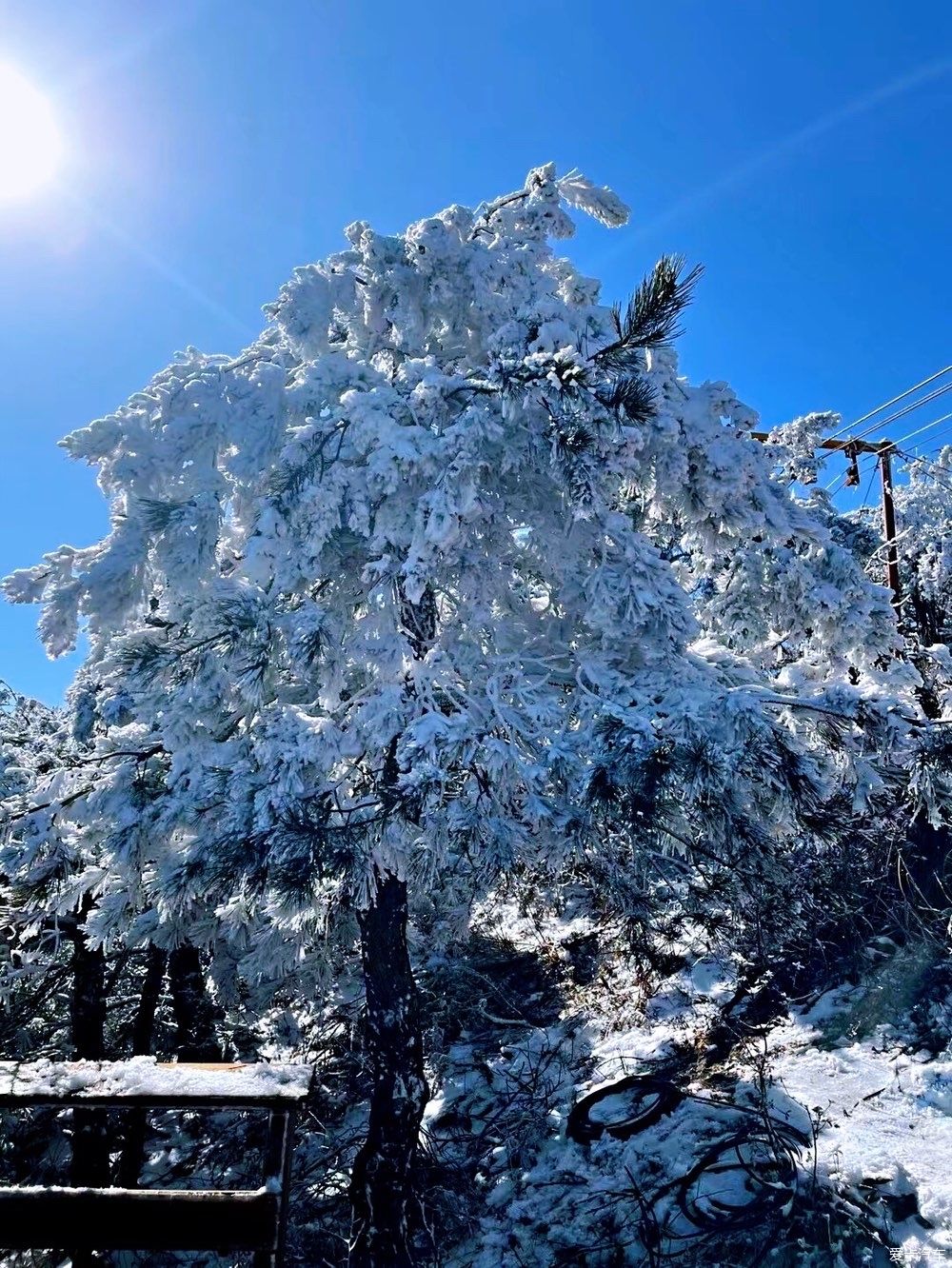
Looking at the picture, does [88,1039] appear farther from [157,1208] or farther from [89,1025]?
[157,1208]

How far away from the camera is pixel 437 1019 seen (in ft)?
33.4

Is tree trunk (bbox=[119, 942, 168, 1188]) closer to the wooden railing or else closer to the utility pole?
the wooden railing

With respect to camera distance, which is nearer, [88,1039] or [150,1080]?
[150,1080]

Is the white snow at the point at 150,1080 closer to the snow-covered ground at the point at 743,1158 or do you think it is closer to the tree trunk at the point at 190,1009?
the snow-covered ground at the point at 743,1158

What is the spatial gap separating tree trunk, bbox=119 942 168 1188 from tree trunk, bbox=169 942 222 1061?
0.37m

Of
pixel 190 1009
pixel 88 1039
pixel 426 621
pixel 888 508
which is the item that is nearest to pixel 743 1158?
pixel 426 621

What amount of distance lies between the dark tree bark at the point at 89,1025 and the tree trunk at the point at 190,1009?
1225mm

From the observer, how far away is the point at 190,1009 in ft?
Answer: 31.4

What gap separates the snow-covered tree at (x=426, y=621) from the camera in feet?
15.6

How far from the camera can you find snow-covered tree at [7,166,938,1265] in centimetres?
475

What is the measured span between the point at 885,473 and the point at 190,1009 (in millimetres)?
14109

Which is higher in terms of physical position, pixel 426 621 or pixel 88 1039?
pixel 426 621

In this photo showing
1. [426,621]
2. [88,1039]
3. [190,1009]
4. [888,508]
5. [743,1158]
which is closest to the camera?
[743,1158]

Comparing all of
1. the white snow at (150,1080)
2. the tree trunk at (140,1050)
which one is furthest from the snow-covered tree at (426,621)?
the tree trunk at (140,1050)
